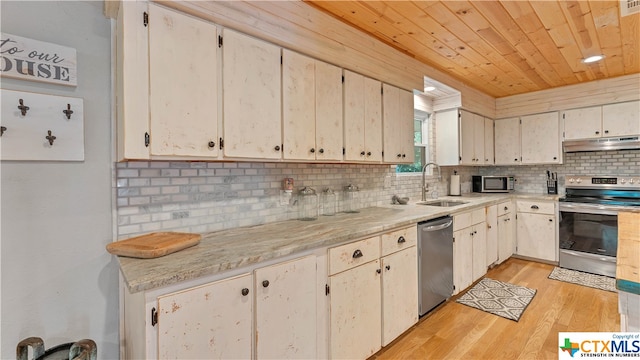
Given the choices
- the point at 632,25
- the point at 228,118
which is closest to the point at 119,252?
the point at 228,118

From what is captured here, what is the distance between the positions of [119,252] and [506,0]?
2793 millimetres

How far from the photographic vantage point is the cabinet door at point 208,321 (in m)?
1.13

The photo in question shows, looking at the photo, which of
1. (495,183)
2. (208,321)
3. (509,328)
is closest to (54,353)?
(208,321)

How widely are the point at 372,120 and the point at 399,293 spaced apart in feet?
4.63

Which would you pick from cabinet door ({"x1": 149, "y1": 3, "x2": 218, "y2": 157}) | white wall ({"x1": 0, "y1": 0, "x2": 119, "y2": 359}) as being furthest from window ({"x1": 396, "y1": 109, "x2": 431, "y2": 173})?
white wall ({"x1": 0, "y1": 0, "x2": 119, "y2": 359})

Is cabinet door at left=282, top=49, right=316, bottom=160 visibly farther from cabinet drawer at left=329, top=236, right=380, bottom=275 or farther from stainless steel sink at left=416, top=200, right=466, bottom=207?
stainless steel sink at left=416, top=200, right=466, bottom=207

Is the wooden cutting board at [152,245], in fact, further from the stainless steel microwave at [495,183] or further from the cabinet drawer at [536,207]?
the stainless steel microwave at [495,183]

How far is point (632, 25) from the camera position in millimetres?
2414

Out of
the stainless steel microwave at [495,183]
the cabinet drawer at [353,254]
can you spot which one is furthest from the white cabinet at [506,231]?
the cabinet drawer at [353,254]

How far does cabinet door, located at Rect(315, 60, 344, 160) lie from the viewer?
6.89ft

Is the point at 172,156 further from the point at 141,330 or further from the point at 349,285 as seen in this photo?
the point at 349,285

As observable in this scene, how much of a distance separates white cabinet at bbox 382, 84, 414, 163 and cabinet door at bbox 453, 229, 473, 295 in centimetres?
93

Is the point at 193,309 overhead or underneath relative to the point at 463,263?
overhead

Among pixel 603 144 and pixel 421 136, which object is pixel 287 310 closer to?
pixel 421 136
